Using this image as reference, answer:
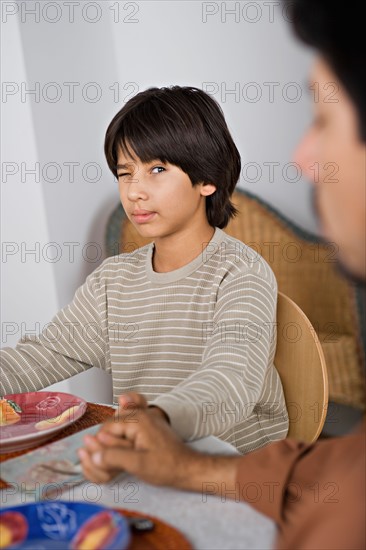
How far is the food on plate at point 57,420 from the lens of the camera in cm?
104

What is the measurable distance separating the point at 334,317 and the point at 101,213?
90 centimetres

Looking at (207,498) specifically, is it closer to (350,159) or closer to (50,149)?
(350,159)

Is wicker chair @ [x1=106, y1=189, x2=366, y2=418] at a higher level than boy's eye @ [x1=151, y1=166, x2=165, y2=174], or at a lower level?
lower

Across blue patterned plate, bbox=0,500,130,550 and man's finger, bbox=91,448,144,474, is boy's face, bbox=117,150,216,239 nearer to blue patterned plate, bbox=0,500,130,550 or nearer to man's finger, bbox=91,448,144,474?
man's finger, bbox=91,448,144,474

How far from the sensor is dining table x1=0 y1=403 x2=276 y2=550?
0.71m

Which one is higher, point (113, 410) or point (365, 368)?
point (113, 410)

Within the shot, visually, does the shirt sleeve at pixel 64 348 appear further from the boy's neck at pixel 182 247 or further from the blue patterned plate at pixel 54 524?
the blue patterned plate at pixel 54 524

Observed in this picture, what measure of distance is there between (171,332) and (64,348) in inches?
8.6

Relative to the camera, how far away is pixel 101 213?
2.59 metres

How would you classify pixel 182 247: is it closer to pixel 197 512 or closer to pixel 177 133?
pixel 177 133

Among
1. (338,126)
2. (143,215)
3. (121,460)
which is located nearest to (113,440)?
(121,460)

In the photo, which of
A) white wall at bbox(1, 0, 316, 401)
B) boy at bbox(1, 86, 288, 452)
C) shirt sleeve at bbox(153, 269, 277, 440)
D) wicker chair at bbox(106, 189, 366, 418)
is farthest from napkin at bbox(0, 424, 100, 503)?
wicker chair at bbox(106, 189, 366, 418)

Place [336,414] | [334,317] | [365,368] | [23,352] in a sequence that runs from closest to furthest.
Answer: [23,352]
[365,368]
[334,317]
[336,414]

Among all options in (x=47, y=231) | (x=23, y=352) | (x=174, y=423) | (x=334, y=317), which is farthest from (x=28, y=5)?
(x=174, y=423)
